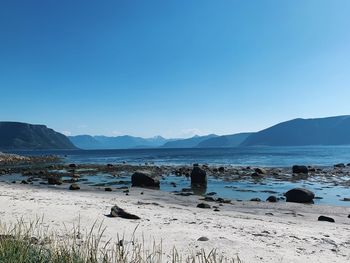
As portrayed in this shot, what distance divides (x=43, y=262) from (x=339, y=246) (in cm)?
972

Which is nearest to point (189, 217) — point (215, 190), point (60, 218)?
point (60, 218)

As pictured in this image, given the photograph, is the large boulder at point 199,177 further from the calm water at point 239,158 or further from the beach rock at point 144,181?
the calm water at point 239,158

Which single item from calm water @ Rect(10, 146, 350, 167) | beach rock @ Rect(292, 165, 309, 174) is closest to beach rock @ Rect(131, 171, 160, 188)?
beach rock @ Rect(292, 165, 309, 174)

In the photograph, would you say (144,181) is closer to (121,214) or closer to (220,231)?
(121,214)

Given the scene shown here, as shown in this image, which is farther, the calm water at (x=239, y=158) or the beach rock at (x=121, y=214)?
the calm water at (x=239, y=158)

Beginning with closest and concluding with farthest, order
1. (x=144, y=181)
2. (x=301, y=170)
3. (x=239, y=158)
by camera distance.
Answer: (x=144, y=181) < (x=301, y=170) < (x=239, y=158)

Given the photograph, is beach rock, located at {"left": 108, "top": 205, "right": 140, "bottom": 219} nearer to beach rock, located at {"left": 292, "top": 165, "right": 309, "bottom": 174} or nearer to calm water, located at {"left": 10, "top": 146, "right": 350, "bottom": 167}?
beach rock, located at {"left": 292, "top": 165, "right": 309, "bottom": 174}

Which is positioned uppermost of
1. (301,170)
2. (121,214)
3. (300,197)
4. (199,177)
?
(121,214)

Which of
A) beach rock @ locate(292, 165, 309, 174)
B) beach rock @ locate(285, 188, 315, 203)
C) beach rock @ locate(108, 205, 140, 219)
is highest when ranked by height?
beach rock @ locate(108, 205, 140, 219)

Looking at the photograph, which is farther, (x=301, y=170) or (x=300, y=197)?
(x=301, y=170)

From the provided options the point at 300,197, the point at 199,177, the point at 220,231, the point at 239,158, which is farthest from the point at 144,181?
the point at 239,158

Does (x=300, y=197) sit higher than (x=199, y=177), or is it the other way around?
(x=199, y=177)

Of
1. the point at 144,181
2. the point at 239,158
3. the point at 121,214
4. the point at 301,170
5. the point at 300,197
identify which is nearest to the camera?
the point at 121,214

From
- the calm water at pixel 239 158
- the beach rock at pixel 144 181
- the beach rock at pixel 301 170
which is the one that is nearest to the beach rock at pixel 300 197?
the beach rock at pixel 144 181
